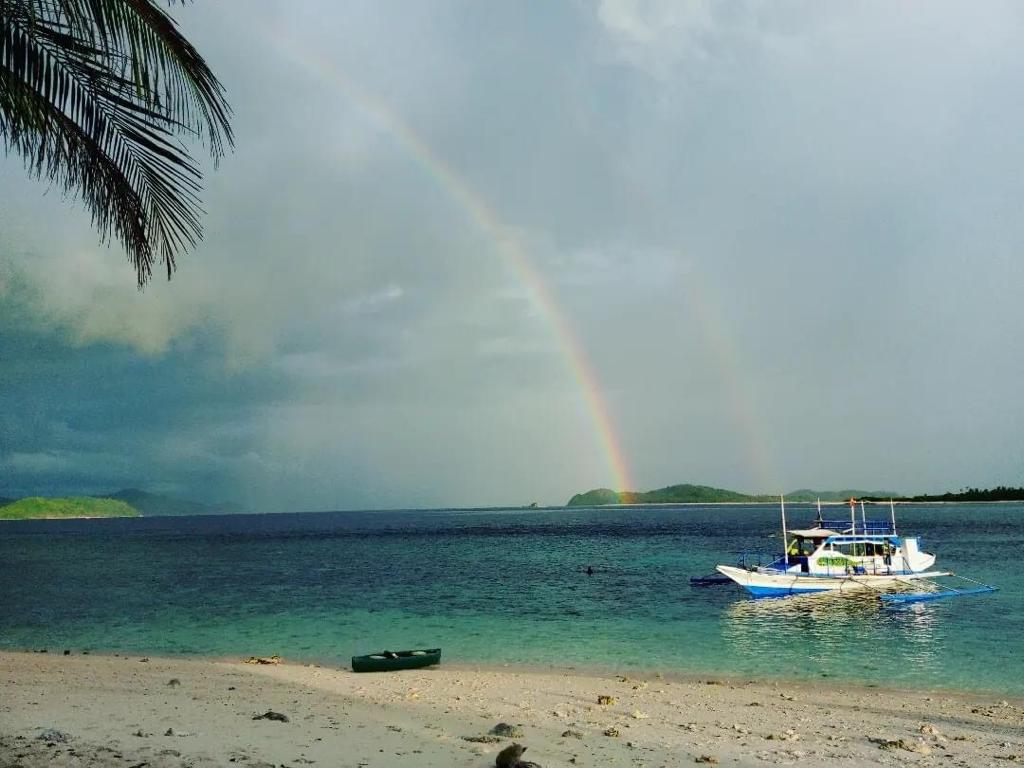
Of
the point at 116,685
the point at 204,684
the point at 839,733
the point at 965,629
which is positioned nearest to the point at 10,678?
the point at 116,685

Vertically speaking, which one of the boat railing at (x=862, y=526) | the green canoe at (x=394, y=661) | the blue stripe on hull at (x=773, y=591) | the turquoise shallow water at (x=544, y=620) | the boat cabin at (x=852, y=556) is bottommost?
the turquoise shallow water at (x=544, y=620)

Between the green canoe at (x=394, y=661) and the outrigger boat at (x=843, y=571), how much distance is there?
72.2 ft

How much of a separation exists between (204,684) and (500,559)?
5959 cm

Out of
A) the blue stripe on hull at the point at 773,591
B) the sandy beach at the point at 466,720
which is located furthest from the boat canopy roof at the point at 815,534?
the sandy beach at the point at 466,720

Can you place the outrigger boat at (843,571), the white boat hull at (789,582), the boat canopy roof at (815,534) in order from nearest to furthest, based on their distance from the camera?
the white boat hull at (789,582), the outrigger boat at (843,571), the boat canopy roof at (815,534)

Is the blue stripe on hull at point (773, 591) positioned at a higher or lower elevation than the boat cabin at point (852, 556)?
lower

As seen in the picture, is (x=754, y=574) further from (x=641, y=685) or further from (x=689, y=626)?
(x=641, y=685)

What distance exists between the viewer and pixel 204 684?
18844 millimetres

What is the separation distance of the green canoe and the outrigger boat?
22019 mm

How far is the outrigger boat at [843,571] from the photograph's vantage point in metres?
41.2

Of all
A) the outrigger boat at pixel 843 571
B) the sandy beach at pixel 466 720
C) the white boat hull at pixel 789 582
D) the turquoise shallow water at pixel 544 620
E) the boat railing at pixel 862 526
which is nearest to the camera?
the sandy beach at pixel 466 720

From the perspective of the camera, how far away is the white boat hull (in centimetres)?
4109

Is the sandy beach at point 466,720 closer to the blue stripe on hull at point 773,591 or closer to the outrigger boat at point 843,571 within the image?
the blue stripe on hull at point 773,591

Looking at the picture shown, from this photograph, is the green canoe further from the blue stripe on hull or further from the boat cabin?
the boat cabin
